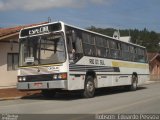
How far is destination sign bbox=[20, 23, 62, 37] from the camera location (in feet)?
57.8

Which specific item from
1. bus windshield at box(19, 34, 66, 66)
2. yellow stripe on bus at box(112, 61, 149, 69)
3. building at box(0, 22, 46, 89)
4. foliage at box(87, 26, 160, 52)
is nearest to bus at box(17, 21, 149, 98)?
bus windshield at box(19, 34, 66, 66)

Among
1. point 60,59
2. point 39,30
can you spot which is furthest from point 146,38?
point 60,59

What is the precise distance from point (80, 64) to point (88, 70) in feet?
3.22

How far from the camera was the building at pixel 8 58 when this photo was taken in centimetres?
2491

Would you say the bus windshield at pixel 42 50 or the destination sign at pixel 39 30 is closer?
the bus windshield at pixel 42 50

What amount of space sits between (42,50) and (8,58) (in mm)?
8387

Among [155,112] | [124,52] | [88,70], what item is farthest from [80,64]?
[124,52]

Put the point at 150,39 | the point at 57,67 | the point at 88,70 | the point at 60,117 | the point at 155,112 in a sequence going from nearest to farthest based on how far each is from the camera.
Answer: the point at 60,117, the point at 155,112, the point at 57,67, the point at 88,70, the point at 150,39

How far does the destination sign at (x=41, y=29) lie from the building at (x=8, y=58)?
5.88m

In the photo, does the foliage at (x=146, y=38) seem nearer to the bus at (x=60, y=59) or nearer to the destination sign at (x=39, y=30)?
the bus at (x=60, y=59)

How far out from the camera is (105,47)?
2161 cm

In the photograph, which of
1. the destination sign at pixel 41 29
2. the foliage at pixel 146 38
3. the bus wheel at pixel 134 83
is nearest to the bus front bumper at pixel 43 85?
the destination sign at pixel 41 29

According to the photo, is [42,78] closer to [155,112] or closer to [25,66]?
[25,66]

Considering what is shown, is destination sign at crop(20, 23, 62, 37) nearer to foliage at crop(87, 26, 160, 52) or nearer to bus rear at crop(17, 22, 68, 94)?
bus rear at crop(17, 22, 68, 94)
